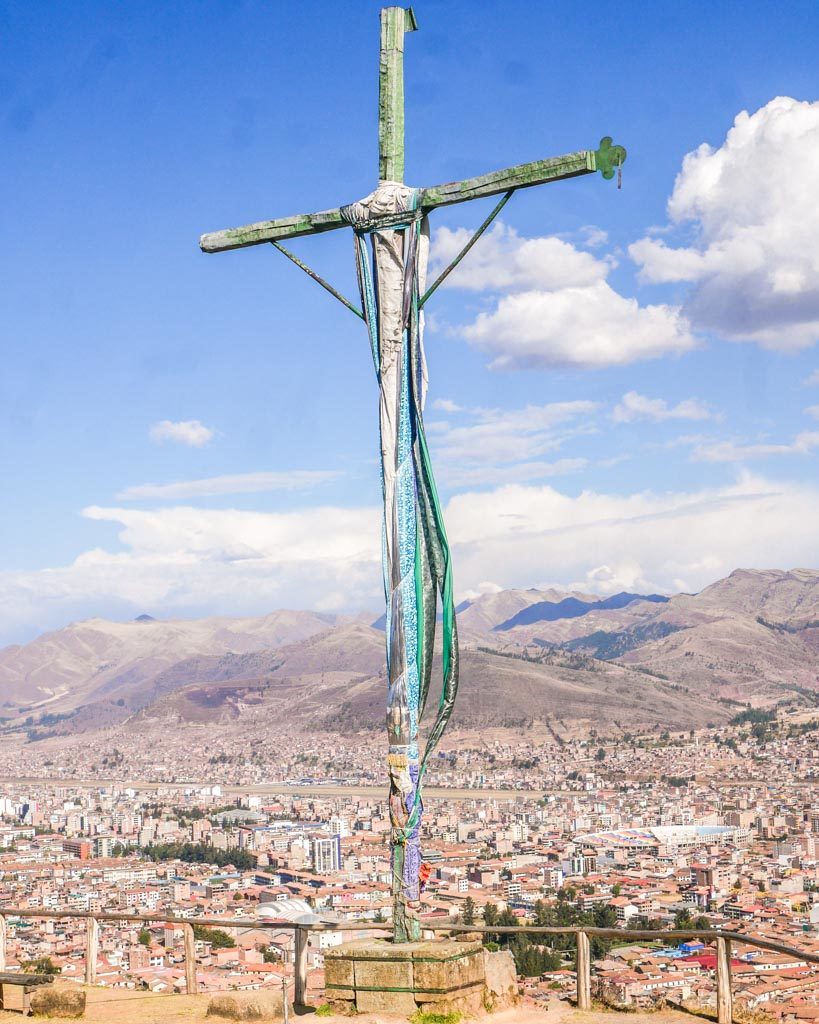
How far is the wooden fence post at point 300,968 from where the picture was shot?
8180 mm

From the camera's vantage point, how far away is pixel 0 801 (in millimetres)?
83562

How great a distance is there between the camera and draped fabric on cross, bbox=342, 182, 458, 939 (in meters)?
8.06

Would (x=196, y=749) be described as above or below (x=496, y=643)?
below

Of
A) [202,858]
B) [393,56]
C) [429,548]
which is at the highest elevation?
[393,56]

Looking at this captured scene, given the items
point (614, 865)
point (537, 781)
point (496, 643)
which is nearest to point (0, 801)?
point (537, 781)

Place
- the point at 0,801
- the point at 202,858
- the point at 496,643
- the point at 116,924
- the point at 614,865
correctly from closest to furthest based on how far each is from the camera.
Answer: the point at 116,924 → the point at 614,865 → the point at 202,858 → the point at 0,801 → the point at 496,643

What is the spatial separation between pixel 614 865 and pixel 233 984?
31.7 meters

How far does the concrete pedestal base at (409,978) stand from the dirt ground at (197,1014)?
0.32 feet

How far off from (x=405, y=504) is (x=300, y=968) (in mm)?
2842

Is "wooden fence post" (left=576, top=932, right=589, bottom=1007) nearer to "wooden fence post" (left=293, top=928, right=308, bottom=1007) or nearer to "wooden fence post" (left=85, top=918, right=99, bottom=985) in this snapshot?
"wooden fence post" (left=293, top=928, right=308, bottom=1007)

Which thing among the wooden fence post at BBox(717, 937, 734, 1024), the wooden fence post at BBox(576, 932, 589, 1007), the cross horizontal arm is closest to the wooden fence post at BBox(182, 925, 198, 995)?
the wooden fence post at BBox(576, 932, 589, 1007)

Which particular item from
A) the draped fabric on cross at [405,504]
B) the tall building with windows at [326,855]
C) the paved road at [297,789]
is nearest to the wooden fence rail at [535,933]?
the draped fabric on cross at [405,504]

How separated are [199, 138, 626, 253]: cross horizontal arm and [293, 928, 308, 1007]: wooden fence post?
14.0 ft

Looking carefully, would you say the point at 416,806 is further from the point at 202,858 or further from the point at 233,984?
the point at 202,858
